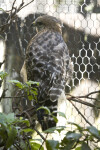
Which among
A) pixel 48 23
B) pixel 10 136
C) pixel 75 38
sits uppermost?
pixel 48 23

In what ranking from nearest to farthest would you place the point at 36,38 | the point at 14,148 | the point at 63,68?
the point at 14,148
the point at 63,68
the point at 36,38

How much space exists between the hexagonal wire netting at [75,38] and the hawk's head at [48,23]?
0.10 metres

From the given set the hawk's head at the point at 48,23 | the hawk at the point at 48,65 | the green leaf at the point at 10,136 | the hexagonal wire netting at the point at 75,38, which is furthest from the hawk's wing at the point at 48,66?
the green leaf at the point at 10,136

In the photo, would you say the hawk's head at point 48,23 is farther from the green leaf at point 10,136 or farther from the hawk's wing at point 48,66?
the green leaf at point 10,136

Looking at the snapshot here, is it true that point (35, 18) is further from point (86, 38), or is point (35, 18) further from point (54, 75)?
point (54, 75)

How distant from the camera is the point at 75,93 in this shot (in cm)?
216

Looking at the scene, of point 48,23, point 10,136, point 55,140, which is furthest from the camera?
point 48,23

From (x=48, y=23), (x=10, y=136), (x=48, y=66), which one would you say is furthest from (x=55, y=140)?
(x=48, y=23)

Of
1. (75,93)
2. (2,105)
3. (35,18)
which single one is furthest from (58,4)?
(2,105)

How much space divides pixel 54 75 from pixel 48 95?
6.1 inches

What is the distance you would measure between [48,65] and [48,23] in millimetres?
479

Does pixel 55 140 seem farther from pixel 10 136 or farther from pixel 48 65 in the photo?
pixel 48 65

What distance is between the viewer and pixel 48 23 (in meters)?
2.13

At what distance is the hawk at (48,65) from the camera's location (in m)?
1.63
